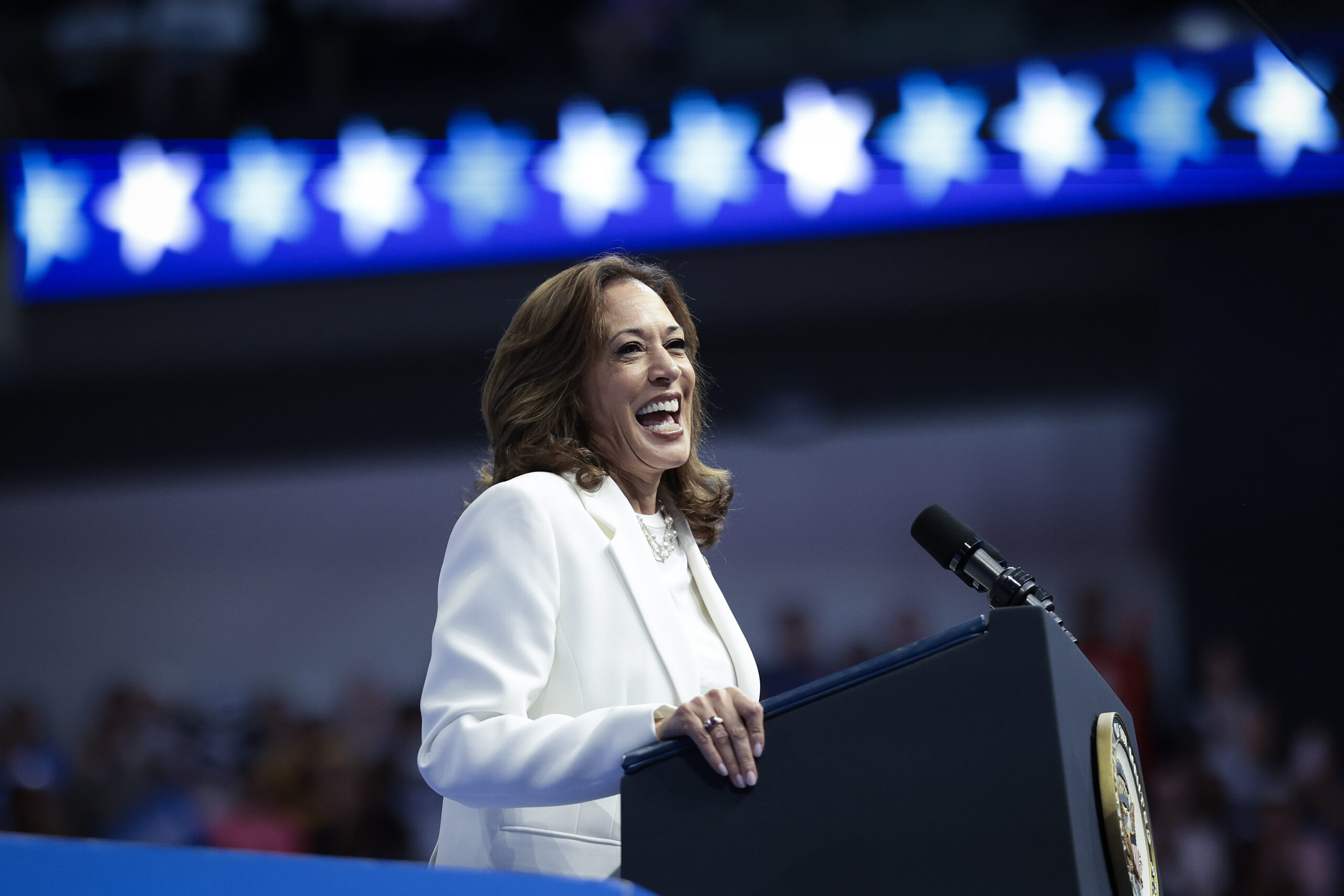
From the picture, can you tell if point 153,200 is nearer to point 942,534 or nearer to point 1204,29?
point 1204,29

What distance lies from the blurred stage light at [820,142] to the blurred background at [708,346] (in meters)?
0.01

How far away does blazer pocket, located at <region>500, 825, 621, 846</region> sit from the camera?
1.31 metres

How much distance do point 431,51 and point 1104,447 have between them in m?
2.83

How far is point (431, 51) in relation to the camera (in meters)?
4.32

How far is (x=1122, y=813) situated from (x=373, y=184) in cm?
409

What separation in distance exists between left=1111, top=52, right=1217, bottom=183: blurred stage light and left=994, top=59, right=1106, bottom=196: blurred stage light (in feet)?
0.37

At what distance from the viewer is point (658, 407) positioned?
5.39 ft

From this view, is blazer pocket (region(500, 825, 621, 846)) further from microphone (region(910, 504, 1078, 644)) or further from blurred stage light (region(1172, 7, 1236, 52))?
blurred stage light (region(1172, 7, 1236, 52))

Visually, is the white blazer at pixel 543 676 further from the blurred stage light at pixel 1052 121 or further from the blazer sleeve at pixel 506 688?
the blurred stage light at pixel 1052 121

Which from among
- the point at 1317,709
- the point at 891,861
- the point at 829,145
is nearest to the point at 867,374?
the point at 829,145

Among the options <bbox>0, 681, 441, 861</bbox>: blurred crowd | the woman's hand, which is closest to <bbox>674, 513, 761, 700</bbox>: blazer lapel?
the woman's hand

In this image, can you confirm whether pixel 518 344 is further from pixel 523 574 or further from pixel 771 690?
pixel 771 690

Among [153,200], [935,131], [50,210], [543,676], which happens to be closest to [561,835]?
[543,676]

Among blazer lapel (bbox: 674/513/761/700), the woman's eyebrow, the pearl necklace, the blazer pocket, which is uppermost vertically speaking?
the woman's eyebrow
